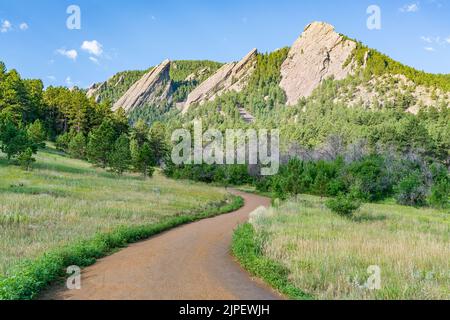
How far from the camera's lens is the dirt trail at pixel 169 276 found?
1041 centimetres

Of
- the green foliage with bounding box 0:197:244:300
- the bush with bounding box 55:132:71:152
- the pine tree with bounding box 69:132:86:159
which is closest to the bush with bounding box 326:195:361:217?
the green foliage with bounding box 0:197:244:300

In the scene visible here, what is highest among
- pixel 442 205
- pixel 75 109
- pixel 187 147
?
pixel 75 109

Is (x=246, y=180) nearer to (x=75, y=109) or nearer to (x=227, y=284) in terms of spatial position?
(x=75, y=109)

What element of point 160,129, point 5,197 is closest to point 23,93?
point 160,129

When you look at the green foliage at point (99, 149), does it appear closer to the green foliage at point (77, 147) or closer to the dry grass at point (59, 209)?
the green foliage at point (77, 147)

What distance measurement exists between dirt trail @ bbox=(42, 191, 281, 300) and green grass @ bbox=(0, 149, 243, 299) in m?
0.88

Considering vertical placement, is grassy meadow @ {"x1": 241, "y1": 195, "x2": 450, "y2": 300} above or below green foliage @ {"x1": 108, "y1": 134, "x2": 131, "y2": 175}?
below

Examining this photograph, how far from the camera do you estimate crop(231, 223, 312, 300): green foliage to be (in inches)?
427

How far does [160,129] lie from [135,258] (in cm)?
9440

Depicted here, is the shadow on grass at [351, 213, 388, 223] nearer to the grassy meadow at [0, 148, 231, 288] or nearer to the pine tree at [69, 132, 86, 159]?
the grassy meadow at [0, 148, 231, 288]

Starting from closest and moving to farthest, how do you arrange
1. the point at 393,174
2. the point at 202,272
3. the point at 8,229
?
the point at 202,272
the point at 8,229
the point at 393,174

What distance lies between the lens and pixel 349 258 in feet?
48.1
